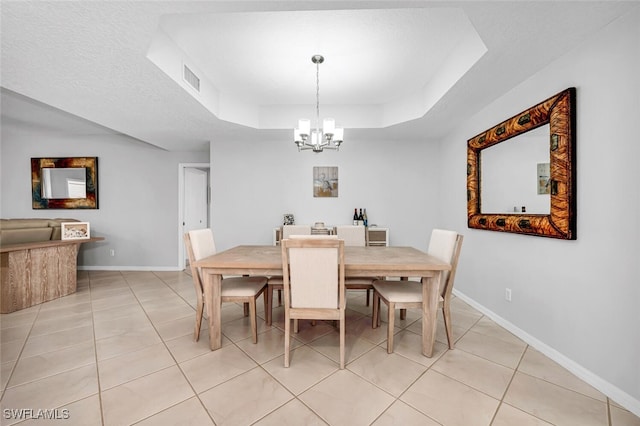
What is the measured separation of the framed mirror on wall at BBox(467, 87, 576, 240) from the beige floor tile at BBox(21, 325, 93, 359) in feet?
12.9

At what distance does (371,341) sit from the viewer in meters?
2.15

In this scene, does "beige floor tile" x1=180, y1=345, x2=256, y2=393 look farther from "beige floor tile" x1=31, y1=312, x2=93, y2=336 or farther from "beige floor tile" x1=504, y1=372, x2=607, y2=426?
"beige floor tile" x1=504, y1=372, x2=607, y2=426

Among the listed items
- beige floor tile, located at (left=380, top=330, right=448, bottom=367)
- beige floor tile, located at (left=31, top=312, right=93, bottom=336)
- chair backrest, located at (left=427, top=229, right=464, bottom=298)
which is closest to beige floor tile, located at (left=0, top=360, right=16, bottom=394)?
beige floor tile, located at (left=31, top=312, right=93, bottom=336)

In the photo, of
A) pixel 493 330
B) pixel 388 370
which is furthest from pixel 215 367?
pixel 493 330

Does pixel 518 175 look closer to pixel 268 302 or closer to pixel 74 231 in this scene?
pixel 268 302

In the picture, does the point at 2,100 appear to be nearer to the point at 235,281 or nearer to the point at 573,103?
the point at 235,281

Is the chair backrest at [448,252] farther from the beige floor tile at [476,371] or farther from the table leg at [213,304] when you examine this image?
the table leg at [213,304]

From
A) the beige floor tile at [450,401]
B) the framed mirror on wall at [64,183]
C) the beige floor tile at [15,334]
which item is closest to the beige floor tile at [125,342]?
the beige floor tile at [15,334]

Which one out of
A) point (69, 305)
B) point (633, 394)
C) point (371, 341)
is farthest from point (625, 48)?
point (69, 305)

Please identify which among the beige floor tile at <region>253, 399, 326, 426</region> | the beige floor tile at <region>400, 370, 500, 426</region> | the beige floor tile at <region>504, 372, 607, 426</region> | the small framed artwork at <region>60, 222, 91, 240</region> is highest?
the small framed artwork at <region>60, 222, 91, 240</region>

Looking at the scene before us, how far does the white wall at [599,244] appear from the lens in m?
1.46

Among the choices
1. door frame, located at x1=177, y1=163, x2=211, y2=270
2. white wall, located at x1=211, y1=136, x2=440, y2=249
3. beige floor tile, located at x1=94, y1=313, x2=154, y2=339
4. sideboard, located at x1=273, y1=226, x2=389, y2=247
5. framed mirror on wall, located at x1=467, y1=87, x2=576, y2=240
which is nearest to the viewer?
framed mirror on wall, located at x1=467, y1=87, x2=576, y2=240

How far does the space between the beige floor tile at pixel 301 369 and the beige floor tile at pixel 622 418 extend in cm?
153

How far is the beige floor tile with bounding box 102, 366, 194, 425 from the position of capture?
137cm
